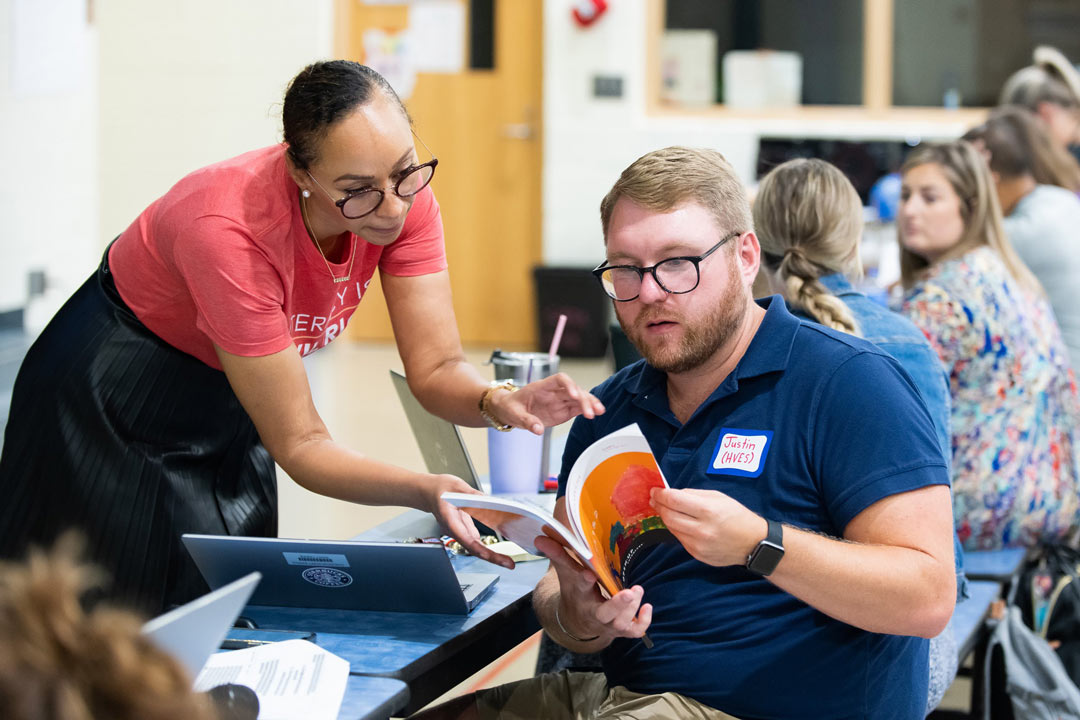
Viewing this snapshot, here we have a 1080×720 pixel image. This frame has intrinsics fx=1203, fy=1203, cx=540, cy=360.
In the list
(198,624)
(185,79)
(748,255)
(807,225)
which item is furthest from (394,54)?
(198,624)

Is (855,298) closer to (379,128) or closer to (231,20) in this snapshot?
(379,128)

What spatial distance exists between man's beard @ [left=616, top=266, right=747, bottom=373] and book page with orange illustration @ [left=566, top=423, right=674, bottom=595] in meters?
0.19

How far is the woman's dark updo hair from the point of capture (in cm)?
162

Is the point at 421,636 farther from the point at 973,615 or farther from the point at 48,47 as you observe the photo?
the point at 48,47

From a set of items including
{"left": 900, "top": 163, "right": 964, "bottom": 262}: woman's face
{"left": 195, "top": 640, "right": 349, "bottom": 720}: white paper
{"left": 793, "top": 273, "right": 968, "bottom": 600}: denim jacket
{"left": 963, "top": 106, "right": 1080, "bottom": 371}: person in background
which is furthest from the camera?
{"left": 963, "top": 106, "right": 1080, "bottom": 371}: person in background

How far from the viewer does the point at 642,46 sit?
22.9 feet

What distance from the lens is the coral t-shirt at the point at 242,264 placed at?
5.45 feet

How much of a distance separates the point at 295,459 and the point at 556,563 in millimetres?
435

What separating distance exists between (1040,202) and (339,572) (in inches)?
106

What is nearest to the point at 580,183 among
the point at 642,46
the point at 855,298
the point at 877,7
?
the point at 642,46

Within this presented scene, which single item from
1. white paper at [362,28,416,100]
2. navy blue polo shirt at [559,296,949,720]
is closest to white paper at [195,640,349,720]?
navy blue polo shirt at [559,296,949,720]

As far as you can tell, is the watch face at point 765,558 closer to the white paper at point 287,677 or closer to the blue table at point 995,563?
the white paper at point 287,677

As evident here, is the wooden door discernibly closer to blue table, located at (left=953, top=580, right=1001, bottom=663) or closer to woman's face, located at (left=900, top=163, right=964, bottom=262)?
woman's face, located at (left=900, top=163, right=964, bottom=262)

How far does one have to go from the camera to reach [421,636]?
149 centimetres
